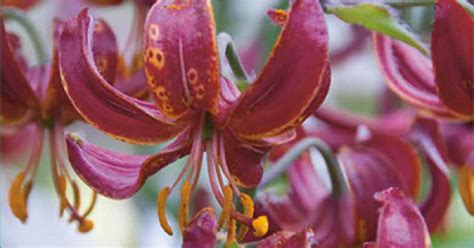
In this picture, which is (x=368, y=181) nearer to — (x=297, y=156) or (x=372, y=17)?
(x=297, y=156)

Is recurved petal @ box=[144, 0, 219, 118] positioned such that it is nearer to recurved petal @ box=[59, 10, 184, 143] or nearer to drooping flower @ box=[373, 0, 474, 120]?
recurved petal @ box=[59, 10, 184, 143]

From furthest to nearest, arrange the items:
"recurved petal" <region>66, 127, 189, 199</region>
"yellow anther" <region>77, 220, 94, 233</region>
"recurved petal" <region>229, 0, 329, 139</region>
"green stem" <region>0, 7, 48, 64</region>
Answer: "green stem" <region>0, 7, 48, 64</region> → "yellow anther" <region>77, 220, 94, 233</region> → "recurved petal" <region>66, 127, 189, 199</region> → "recurved petal" <region>229, 0, 329, 139</region>

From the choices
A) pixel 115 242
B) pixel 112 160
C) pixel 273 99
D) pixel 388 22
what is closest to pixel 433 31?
pixel 388 22

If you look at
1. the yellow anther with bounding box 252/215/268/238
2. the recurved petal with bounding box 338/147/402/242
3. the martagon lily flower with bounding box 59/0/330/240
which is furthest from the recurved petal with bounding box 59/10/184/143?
the recurved petal with bounding box 338/147/402/242

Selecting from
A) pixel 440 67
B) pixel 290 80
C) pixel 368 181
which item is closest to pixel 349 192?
pixel 368 181

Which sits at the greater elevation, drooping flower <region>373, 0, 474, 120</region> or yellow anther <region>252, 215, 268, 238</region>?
drooping flower <region>373, 0, 474, 120</region>

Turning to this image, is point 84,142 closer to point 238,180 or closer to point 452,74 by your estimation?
point 238,180

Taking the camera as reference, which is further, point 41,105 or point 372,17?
point 41,105

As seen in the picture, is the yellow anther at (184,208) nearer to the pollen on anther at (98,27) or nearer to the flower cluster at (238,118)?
the flower cluster at (238,118)
